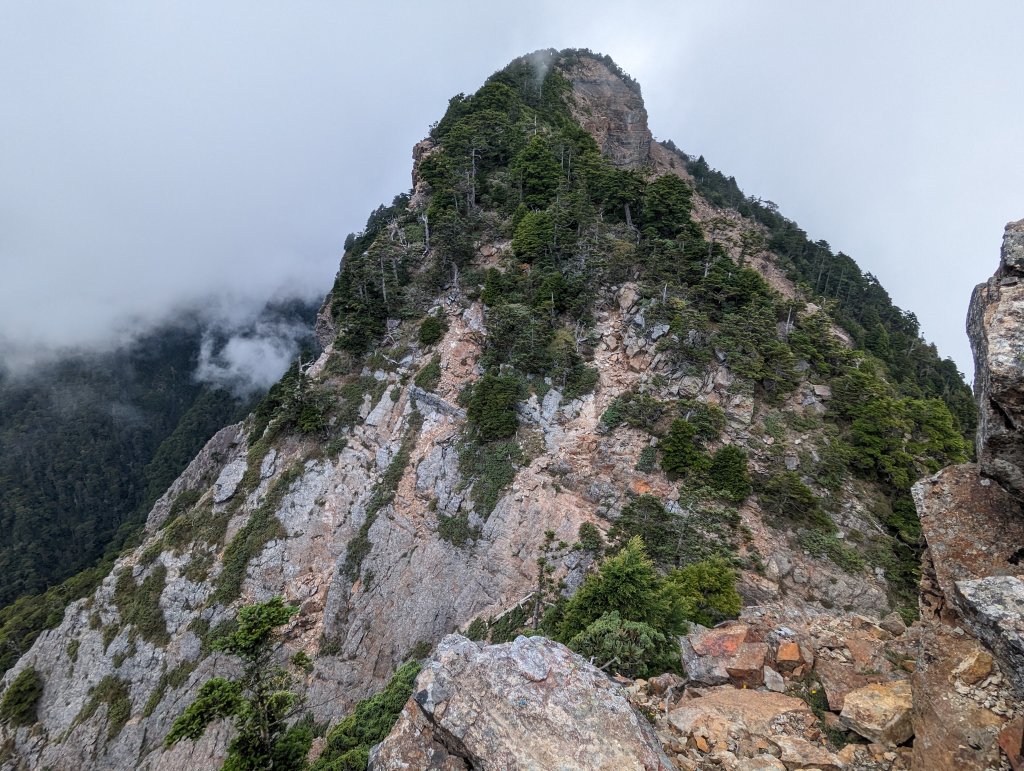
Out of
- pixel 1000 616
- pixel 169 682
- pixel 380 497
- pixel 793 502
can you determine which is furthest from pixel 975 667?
pixel 169 682

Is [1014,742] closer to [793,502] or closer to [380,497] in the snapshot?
[793,502]

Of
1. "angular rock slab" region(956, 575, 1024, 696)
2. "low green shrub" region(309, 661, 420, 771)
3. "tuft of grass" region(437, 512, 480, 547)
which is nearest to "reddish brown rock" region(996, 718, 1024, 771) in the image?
"angular rock slab" region(956, 575, 1024, 696)

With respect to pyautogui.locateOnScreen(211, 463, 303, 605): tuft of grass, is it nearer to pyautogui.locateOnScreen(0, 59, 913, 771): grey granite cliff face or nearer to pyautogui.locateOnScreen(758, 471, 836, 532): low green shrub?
pyautogui.locateOnScreen(0, 59, 913, 771): grey granite cliff face

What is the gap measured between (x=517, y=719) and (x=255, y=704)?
8767 mm

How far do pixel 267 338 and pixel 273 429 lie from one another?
106 meters

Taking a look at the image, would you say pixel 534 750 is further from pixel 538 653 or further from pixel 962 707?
A: pixel 962 707

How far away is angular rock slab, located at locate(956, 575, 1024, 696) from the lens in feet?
17.2

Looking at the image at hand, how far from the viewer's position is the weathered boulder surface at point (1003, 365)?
19.3 ft

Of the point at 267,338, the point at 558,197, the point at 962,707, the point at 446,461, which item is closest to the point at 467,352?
the point at 446,461

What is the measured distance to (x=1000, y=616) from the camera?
544cm

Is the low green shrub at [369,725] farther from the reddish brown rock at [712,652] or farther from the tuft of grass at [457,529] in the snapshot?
the tuft of grass at [457,529]

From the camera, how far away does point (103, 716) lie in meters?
30.6

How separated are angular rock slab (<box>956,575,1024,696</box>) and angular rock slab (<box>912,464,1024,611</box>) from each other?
89cm

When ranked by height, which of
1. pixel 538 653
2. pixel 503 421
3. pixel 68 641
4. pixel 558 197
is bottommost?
pixel 68 641
